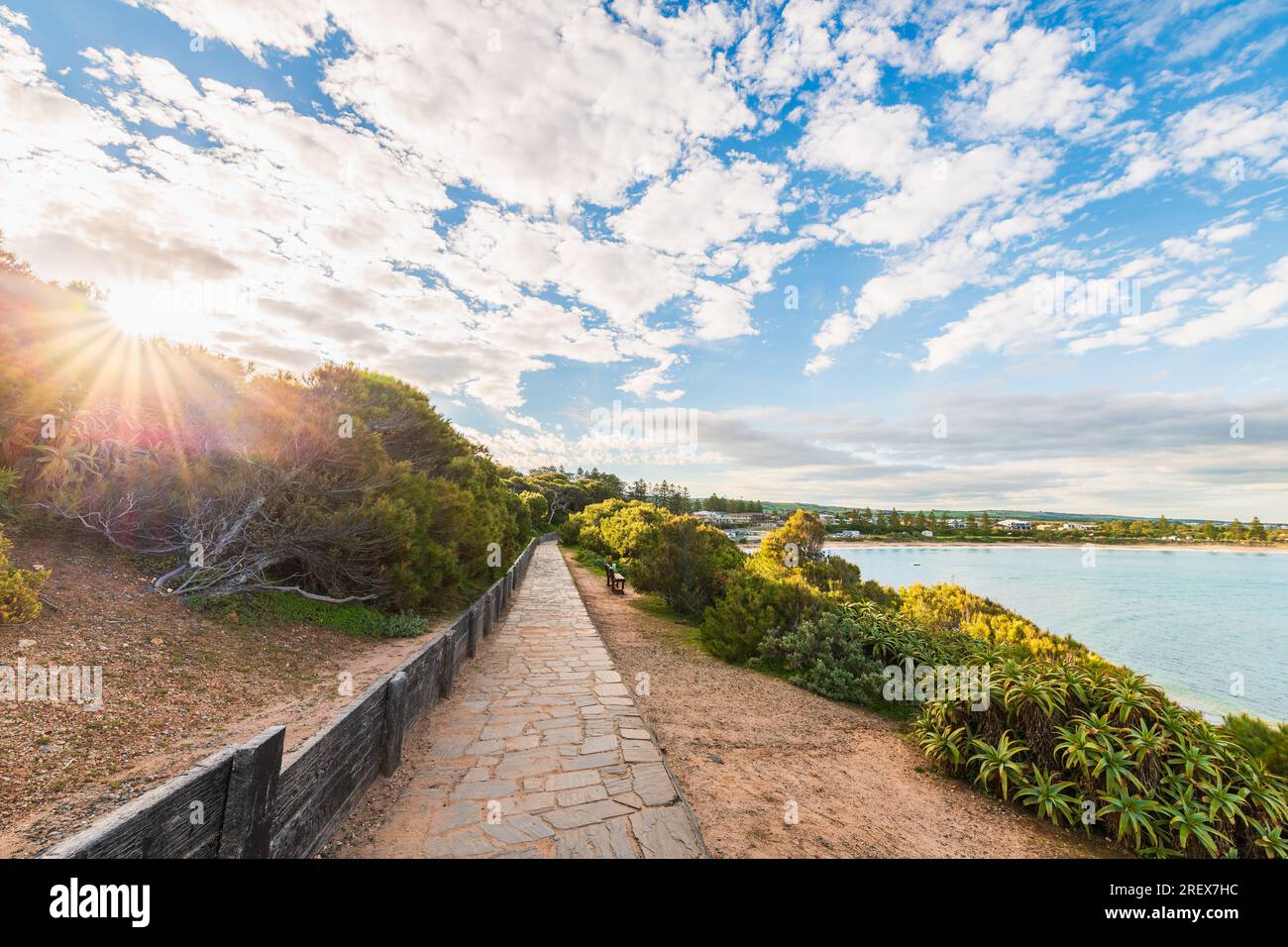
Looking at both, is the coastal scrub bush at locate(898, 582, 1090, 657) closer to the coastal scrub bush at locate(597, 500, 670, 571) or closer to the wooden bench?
the coastal scrub bush at locate(597, 500, 670, 571)

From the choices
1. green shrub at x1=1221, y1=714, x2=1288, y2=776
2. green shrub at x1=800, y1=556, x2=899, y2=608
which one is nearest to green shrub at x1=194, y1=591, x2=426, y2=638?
green shrub at x1=800, y1=556, x2=899, y2=608

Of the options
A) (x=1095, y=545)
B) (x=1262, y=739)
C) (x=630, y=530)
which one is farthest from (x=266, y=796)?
(x=1095, y=545)

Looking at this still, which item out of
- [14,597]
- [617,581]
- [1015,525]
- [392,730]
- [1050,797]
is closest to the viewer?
[392,730]

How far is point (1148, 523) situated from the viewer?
232ft

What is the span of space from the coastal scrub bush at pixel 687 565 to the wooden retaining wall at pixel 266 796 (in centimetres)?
937

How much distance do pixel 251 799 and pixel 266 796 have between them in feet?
0.42

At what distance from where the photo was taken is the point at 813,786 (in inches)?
171

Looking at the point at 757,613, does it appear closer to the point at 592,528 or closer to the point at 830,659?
the point at 830,659

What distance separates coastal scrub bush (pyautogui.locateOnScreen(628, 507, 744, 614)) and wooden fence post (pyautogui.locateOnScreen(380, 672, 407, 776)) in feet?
31.4

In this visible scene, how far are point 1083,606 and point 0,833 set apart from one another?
26.4m

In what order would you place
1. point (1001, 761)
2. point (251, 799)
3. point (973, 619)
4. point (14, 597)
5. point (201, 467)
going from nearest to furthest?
point (251, 799), point (1001, 761), point (14, 597), point (201, 467), point (973, 619)
